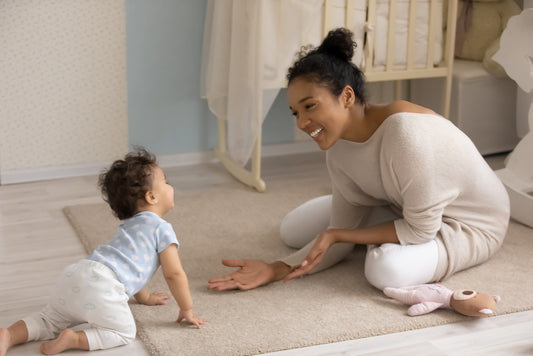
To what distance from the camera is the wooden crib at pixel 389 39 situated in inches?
101

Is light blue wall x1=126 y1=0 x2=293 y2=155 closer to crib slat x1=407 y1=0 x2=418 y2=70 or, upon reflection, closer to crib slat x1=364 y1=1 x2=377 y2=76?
crib slat x1=364 y1=1 x2=377 y2=76

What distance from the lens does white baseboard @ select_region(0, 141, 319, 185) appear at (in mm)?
2822

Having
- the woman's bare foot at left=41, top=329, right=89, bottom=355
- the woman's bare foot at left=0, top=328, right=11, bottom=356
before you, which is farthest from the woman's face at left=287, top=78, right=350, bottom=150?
the woman's bare foot at left=0, top=328, right=11, bottom=356

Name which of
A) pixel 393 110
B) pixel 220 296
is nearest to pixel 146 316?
pixel 220 296

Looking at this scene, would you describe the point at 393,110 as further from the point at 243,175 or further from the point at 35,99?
the point at 35,99

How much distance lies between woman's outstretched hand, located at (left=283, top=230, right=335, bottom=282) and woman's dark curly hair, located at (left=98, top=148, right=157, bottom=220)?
1.43ft

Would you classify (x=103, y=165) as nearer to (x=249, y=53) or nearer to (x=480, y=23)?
(x=249, y=53)

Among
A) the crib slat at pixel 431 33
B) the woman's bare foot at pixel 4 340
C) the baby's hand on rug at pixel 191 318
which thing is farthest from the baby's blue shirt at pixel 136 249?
the crib slat at pixel 431 33

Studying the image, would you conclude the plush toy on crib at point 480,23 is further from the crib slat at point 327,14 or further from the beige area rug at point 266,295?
the beige area rug at point 266,295

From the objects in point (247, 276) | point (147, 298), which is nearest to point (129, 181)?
point (147, 298)

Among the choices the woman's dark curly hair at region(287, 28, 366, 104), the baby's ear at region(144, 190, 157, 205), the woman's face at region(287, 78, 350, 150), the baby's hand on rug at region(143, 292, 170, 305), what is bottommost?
the baby's hand on rug at region(143, 292, 170, 305)

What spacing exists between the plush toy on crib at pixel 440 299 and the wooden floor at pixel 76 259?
0.13 ft

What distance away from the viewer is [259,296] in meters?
1.81

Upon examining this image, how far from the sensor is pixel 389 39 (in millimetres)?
2650
